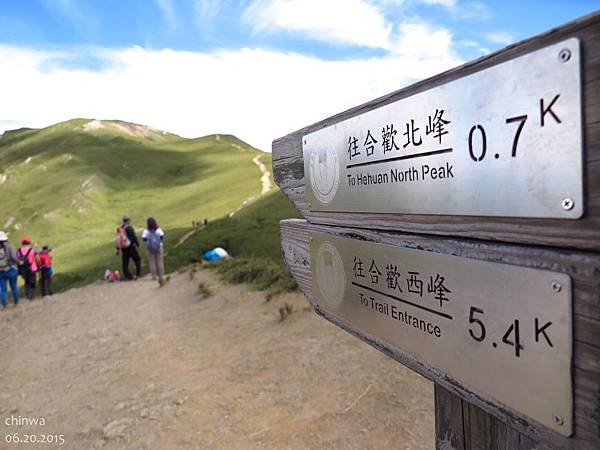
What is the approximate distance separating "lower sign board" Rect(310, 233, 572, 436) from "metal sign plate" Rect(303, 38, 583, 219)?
0.54 feet

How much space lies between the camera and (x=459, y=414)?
1.66 m

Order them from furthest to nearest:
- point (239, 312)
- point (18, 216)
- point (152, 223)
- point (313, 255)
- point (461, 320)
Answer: point (18, 216)
point (152, 223)
point (239, 312)
point (313, 255)
point (461, 320)

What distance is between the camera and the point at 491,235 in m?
1.18

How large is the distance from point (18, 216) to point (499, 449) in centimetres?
5478

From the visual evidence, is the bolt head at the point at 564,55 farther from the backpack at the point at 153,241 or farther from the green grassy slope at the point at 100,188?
the green grassy slope at the point at 100,188

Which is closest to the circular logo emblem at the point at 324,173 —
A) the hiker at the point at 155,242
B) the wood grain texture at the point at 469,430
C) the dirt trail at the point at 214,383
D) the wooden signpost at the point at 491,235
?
the wooden signpost at the point at 491,235

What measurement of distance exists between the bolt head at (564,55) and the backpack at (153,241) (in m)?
13.0

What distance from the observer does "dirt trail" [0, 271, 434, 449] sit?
476 cm

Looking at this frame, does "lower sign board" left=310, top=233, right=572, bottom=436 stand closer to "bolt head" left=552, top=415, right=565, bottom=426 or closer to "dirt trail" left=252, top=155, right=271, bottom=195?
"bolt head" left=552, top=415, right=565, bottom=426

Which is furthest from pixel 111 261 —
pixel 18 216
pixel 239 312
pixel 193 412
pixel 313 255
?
pixel 18 216

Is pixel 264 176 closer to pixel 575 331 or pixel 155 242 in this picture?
pixel 155 242

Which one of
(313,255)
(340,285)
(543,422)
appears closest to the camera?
(543,422)

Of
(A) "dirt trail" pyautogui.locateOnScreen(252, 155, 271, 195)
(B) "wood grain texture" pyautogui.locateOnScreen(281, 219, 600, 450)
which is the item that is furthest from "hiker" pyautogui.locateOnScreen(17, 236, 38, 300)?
(A) "dirt trail" pyautogui.locateOnScreen(252, 155, 271, 195)

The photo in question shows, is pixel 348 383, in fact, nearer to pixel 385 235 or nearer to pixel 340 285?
pixel 340 285
